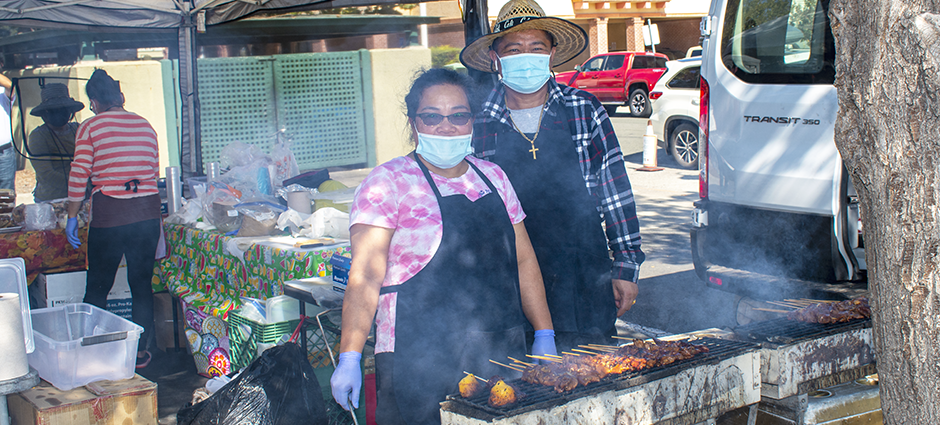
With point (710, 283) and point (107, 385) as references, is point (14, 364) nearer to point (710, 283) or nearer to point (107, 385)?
point (107, 385)

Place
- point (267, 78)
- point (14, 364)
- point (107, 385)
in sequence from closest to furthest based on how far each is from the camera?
point (14, 364)
point (107, 385)
point (267, 78)

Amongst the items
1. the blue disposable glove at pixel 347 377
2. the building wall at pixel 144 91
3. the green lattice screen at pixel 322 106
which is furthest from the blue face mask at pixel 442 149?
the building wall at pixel 144 91

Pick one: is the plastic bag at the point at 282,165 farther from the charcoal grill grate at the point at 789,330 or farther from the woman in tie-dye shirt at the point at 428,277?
the charcoal grill grate at the point at 789,330

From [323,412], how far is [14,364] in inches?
46.4

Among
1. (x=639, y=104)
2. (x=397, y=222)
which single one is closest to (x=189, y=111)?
(x=397, y=222)

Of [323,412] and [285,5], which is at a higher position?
[285,5]

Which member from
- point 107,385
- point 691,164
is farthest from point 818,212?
point 691,164

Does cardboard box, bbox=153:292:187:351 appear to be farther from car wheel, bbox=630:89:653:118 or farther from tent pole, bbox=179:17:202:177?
car wheel, bbox=630:89:653:118

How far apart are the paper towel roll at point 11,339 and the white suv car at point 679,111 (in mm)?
11220

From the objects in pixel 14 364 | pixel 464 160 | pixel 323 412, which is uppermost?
pixel 464 160

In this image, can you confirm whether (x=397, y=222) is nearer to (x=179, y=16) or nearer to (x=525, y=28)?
(x=525, y=28)

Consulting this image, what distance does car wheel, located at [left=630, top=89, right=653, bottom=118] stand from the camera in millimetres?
19531

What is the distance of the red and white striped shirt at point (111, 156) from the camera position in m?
4.54

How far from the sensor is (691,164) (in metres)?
12.6
